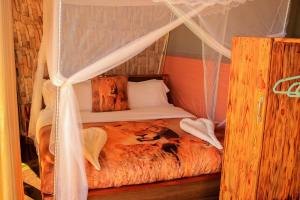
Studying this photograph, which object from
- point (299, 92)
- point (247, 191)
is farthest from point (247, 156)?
point (299, 92)

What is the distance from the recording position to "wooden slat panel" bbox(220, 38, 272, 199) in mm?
1716

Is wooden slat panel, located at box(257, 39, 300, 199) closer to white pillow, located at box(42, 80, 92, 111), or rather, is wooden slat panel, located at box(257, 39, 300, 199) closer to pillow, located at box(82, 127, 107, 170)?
pillow, located at box(82, 127, 107, 170)

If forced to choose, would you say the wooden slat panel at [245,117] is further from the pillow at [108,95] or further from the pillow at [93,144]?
the pillow at [108,95]

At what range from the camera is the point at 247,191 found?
6.00 ft

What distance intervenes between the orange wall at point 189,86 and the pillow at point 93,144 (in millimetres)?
1168

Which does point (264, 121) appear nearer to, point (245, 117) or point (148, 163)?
point (245, 117)

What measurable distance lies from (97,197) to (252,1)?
1.92 m

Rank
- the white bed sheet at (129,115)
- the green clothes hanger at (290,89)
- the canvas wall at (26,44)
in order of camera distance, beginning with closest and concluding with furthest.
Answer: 1. the green clothes hanger at (290,89)
2. the white bed sheet at (129,115)
3. the canvas wall at (26,44)

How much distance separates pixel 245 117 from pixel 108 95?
6.54 feet

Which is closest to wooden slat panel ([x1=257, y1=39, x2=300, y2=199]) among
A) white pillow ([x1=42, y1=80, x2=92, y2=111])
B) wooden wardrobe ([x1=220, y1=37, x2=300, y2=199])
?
wooden wardrobe ([x1=220, y1=37, x2=300, y2=199])

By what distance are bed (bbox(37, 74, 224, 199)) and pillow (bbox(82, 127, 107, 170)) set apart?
40 millimetres

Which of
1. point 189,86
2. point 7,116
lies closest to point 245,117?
point 7,116

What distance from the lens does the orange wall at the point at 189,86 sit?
2953 millimetres

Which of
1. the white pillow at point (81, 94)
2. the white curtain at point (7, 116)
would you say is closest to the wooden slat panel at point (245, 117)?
the white curtain at point (7, 116)
